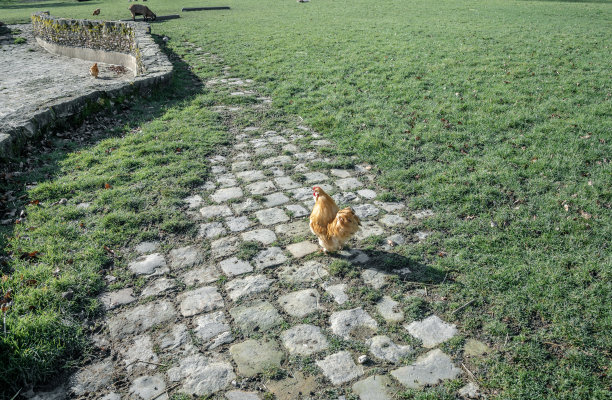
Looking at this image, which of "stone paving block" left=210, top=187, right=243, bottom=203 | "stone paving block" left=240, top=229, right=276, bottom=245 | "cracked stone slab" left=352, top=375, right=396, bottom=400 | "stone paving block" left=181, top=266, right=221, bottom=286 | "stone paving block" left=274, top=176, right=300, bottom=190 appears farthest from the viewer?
"stone paving block" left=274, top=176, right=300, bottom=190

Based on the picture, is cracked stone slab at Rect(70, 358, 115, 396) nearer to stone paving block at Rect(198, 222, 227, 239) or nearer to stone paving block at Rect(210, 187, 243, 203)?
stone paving block at Rect(198, 222, 227, 239)

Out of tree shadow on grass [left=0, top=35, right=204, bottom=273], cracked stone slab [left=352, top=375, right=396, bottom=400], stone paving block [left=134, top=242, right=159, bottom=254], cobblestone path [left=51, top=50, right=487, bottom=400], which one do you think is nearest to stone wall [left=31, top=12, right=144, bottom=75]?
tree shadow on grass [left=0, top=35, right=204, bottom=273]

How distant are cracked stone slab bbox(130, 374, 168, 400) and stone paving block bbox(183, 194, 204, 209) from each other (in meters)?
2.60

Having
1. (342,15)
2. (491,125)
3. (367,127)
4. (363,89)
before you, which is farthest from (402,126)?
(342,15)

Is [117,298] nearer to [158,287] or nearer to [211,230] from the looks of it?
[158,287]

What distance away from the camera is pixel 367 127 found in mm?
7742

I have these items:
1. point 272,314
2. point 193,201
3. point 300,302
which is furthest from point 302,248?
point 193,201

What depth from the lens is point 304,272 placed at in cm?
444

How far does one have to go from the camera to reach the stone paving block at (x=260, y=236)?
4925 millimetres

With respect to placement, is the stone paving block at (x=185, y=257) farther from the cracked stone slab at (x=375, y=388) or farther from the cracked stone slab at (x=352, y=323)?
the cracked stone slab at (x=375, y=388)

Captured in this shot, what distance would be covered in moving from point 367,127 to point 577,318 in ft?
15.7

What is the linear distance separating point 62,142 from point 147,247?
12.4ft

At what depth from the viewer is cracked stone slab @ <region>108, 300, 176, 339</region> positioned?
374cm

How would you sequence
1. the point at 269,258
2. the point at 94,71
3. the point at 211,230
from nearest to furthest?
the point at 269,258
the point at 211,230
the point at 94,71
